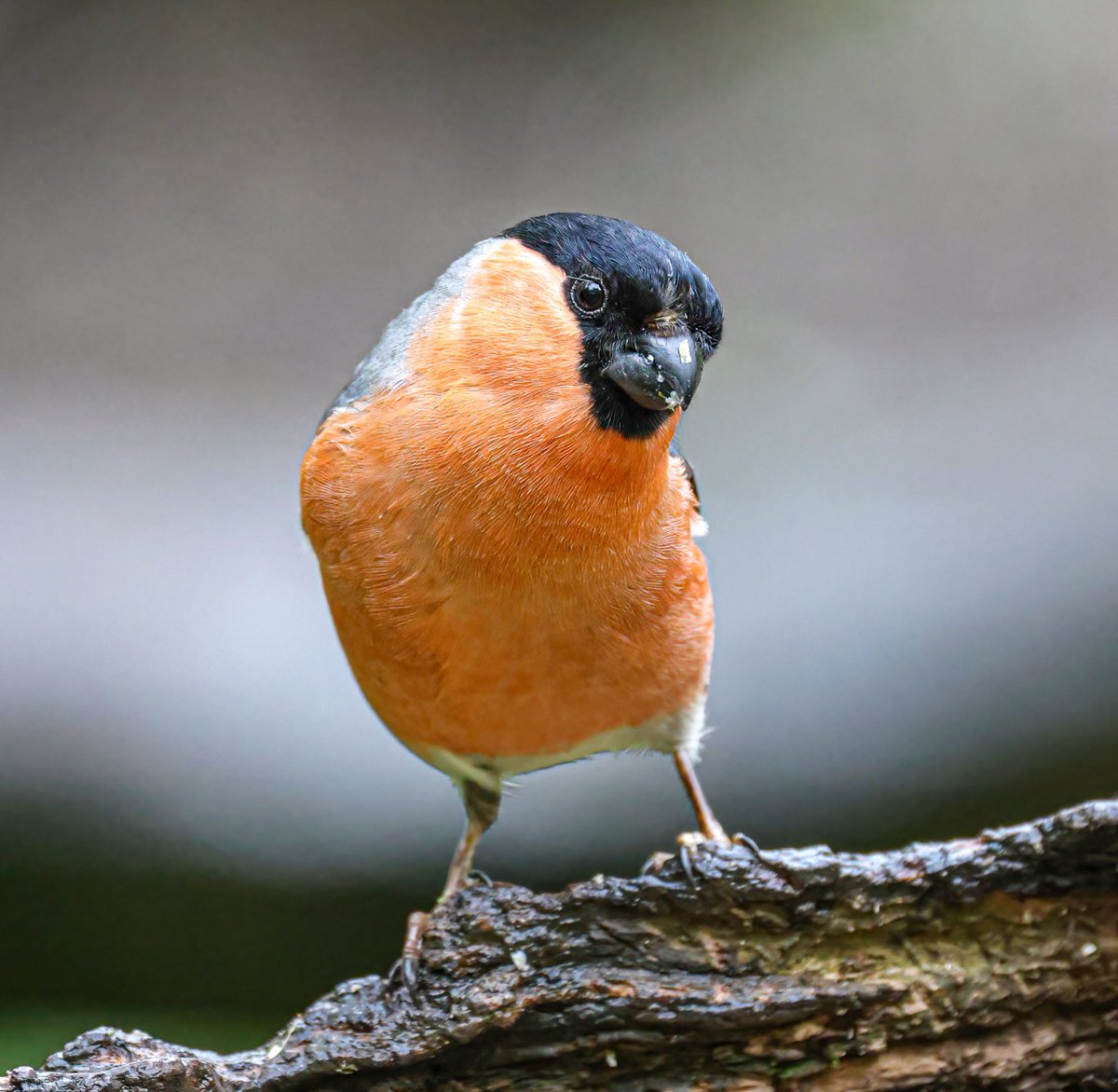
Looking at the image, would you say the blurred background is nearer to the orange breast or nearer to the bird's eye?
the orange breast

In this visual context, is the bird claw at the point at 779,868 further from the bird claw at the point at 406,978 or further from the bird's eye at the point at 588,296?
the bird's eye at the point at 588,296

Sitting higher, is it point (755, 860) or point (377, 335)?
point (377, 335)

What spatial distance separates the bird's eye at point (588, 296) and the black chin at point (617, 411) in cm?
14

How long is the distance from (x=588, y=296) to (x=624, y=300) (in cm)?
8

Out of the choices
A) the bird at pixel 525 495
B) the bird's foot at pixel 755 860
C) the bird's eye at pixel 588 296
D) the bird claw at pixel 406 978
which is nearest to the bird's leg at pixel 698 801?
the bird at pixel 525 495

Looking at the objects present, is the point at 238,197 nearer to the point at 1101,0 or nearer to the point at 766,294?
the point at 766,294

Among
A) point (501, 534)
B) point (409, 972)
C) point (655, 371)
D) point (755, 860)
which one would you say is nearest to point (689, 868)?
point (755, 860)

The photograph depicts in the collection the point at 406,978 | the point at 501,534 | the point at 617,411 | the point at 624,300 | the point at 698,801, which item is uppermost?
the point at 624,300

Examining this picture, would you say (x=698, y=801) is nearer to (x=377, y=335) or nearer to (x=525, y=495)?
(x=525, y=495)

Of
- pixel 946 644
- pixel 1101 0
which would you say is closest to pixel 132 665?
pixel 946 644

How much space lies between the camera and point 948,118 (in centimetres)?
675

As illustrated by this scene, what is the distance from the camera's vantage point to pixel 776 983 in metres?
2.75

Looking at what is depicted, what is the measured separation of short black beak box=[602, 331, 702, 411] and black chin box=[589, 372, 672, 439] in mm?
19

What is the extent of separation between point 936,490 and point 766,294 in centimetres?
152
